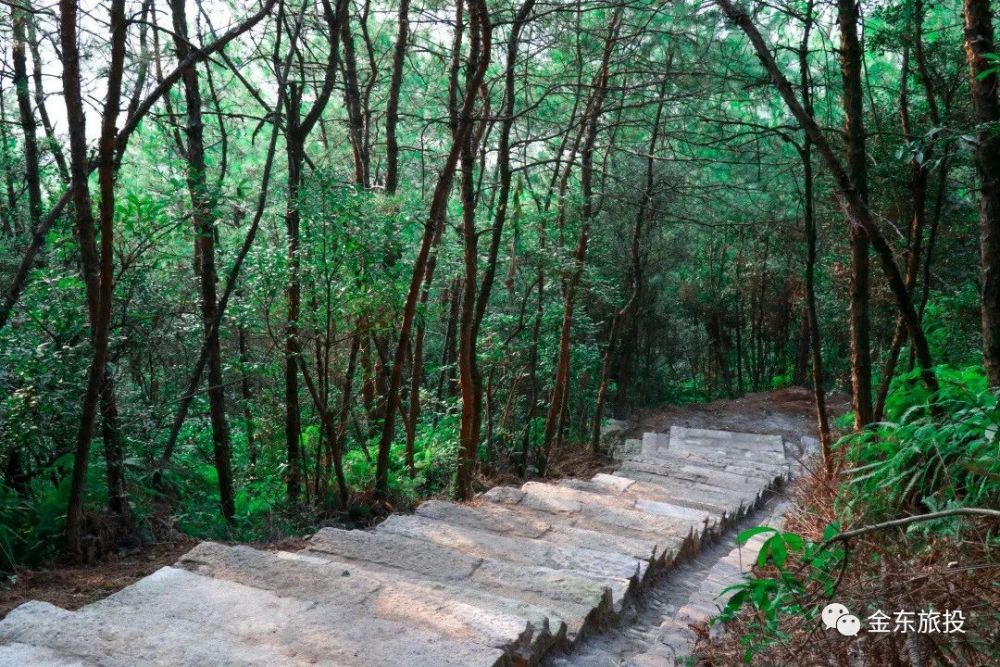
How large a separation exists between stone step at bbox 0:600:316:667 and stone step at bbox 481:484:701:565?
7.97 feet

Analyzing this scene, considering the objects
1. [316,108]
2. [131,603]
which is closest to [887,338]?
[316,108]

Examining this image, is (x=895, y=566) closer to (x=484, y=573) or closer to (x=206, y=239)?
(x=484, y=573)

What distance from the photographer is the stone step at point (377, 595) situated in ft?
7.89

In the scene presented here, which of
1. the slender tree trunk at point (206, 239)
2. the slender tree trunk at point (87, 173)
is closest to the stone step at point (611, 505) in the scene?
the slender tree trunk at point (206, 239)

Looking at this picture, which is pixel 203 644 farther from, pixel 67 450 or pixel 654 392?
pixel 654 392

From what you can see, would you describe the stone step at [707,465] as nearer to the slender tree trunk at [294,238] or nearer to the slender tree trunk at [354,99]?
the slender tree trunk at [294,238]

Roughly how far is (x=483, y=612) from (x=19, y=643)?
137cm

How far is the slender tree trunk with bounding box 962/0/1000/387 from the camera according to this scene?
3176 millimetres

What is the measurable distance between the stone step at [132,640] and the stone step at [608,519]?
243 cm

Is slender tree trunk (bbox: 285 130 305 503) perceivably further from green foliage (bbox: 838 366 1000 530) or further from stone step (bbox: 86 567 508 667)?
green foliage (bbox: 838 366 1000 530)

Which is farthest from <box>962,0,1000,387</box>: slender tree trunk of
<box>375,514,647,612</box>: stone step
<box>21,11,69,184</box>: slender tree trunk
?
<box>21,11,69,184</box>: slender tree trunk

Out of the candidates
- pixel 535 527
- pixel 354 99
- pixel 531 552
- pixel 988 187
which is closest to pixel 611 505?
pixel 535 527

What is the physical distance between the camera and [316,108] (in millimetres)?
5715

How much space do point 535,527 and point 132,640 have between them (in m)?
2.54
